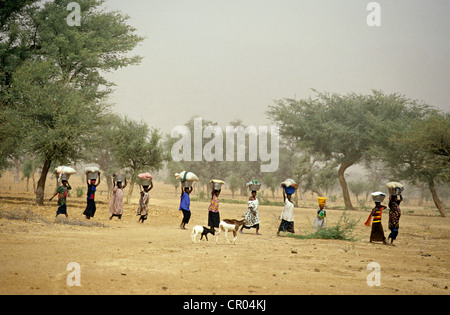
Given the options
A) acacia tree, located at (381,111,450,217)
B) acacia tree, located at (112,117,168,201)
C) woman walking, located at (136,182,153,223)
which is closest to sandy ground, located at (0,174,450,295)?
woman walking, located at (136,182,153,223)

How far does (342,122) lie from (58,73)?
2735 cm

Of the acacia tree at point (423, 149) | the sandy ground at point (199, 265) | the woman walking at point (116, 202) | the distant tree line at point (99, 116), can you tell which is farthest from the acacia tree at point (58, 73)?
the acacia tree at point (423, 149)

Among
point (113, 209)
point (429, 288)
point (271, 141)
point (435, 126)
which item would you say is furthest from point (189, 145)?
point (429, 288)

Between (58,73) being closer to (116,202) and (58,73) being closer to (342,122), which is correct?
(116,202)

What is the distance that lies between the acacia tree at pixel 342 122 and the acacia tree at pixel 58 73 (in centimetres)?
1838

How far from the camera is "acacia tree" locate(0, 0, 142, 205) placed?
24.1 metres

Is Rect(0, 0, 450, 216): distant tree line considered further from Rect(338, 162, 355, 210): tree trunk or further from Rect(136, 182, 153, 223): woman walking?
Rect(136, 182, 153, 223): woman walking

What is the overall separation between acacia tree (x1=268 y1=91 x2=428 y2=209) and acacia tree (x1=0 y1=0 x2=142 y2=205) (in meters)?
18.4

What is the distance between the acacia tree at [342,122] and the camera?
41.2 meters

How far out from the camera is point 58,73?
29.0 metres

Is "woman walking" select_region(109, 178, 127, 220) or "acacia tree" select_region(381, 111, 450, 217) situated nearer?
"woman walking" select_region(109, 178, 127, 220)

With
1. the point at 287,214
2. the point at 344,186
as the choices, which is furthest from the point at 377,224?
the point at 344,186
